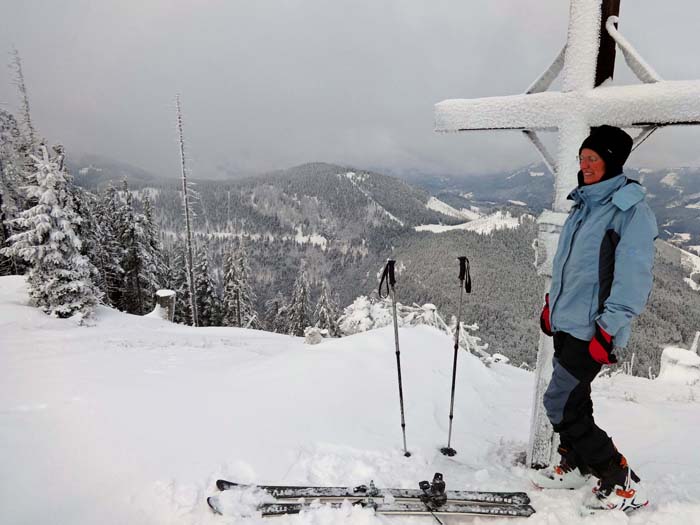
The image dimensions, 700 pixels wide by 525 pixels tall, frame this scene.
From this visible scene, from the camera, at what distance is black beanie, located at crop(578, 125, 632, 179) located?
8.27 feet

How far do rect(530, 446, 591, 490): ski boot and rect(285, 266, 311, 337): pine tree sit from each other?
38.3 meters

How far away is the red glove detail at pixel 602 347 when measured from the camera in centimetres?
238

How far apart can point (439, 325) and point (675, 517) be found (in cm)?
1198

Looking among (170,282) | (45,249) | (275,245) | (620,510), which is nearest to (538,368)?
(620,510)

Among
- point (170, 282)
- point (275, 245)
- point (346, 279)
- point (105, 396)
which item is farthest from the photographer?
point (275, 245)

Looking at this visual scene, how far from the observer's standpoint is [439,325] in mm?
14688

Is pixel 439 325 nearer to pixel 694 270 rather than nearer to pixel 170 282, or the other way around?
pixel 170 282

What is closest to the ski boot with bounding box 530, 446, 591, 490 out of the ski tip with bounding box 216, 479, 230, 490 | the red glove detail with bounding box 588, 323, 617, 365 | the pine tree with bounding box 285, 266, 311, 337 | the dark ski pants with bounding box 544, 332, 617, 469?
the dark ski pants with bounding box 544, 332, 617, 469

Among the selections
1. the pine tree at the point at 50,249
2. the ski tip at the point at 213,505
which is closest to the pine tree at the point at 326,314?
the pine tree at the point at 50,249

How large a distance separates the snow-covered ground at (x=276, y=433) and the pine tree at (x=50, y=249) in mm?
11103

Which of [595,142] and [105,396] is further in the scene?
[105,396]

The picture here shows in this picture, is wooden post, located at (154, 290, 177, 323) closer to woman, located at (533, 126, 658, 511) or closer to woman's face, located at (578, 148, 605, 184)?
woman, located at (533, 126, 658, 511)

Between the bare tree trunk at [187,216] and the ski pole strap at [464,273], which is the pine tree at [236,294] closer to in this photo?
the bare tree trunk at [187,216]

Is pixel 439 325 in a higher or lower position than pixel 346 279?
higher
